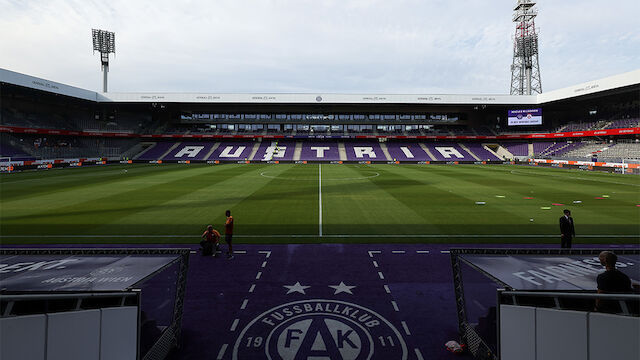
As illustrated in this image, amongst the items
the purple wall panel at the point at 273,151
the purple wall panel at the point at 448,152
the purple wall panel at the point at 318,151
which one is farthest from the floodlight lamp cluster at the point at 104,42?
the purple wall panel at the point at 448,152

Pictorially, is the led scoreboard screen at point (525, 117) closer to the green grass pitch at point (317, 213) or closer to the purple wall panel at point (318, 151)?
the purple wall panel at point (318, 151)

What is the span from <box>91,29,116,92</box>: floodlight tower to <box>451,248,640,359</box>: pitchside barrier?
90.8 metres

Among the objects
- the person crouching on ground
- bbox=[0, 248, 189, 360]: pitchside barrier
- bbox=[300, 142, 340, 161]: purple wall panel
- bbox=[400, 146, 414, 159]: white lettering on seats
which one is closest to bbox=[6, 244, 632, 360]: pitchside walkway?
the person crouching on ground

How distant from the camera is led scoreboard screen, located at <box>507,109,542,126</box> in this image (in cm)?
7244

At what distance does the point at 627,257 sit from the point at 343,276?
22.8 ft

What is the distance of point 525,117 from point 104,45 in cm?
9985

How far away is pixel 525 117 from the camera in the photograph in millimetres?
73375

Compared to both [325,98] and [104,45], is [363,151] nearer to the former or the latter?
[325,98]

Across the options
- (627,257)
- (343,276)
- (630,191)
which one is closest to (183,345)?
(343,276)

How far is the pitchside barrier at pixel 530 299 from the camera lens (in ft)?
13.7

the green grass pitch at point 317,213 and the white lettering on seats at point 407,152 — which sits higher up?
the white lettering on seats at point 407,152

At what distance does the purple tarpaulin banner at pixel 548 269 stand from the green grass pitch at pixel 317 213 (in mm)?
7743

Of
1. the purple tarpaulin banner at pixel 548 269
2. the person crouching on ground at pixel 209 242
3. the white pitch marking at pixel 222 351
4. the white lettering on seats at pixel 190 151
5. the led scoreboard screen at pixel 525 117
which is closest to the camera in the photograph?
the purple tarpaulin banner at pixel 548 269

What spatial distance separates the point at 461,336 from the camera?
6871 millimetres
